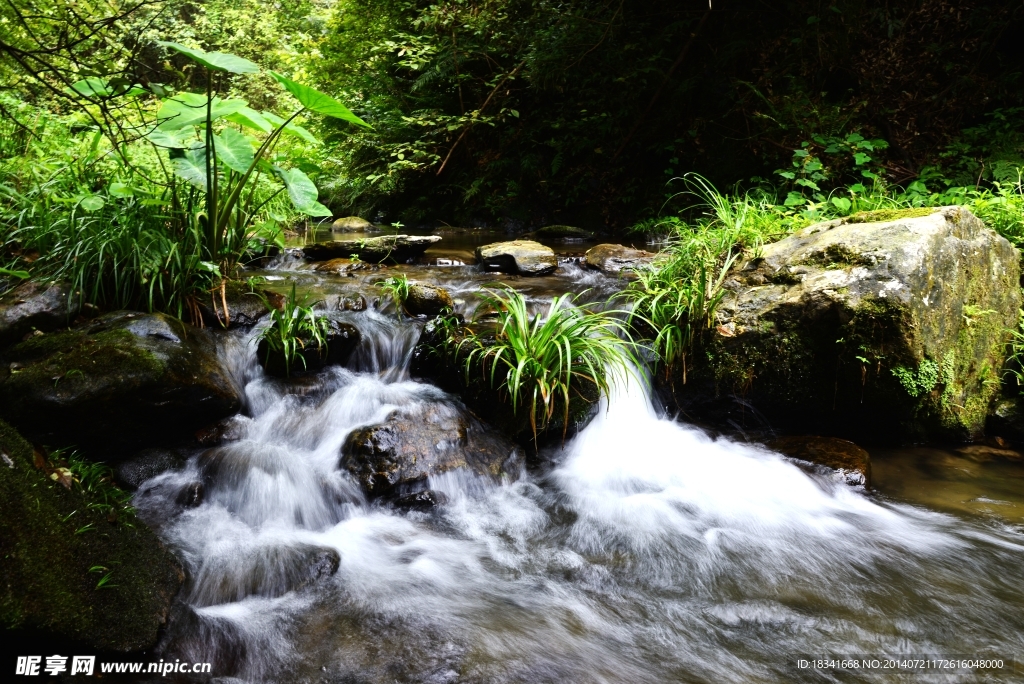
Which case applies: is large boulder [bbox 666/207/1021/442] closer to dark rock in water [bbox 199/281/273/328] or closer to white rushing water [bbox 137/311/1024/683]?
white rushing water [bbox 137/311/1024/683]

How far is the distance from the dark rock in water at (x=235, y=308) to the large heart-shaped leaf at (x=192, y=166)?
0.86m

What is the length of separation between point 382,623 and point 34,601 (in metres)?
1.26

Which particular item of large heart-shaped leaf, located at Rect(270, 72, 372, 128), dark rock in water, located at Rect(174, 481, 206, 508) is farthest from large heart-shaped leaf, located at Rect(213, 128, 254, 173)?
dark rock in water, located at Rect(174, 481, 206, 508)

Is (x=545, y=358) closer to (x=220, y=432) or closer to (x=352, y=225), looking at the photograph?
(x=220, y=432)

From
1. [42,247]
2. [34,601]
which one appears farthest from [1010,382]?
[42,247]

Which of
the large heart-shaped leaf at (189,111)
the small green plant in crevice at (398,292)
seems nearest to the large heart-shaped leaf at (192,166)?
the large heart-shaped leaf at (189,111)

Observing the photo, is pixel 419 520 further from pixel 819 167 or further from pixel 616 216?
pixel 616 216

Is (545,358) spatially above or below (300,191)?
below

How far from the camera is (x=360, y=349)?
15.4 ft

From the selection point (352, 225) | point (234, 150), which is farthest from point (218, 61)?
point (352, 225)

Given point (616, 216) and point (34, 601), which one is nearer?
point (34, 601)

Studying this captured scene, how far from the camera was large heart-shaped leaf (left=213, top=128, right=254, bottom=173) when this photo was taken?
4352 millimetres

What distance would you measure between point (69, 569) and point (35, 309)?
2561 mm

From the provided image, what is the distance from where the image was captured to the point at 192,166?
4.46 metres
